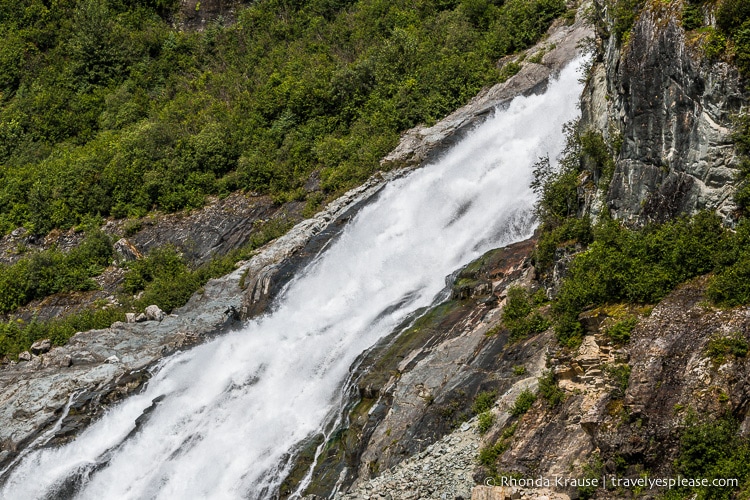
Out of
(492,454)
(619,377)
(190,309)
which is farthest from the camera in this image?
(190,309)

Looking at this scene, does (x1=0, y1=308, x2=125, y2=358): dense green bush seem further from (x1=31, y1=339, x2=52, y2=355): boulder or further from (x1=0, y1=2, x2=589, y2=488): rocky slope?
(x1=0, y1=2, x2=589, y2=488): rocky slope

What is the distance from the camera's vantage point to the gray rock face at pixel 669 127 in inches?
699

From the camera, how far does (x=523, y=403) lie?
58.3 feet

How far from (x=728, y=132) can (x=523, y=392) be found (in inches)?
301

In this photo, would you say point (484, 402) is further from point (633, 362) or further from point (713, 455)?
point (713, 455)

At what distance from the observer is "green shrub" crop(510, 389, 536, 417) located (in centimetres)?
1775

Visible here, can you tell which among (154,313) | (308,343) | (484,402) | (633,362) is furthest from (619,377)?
(154,313)

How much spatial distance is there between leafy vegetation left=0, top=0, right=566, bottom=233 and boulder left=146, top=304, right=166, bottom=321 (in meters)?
9.85

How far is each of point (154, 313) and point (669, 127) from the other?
75.4 feet

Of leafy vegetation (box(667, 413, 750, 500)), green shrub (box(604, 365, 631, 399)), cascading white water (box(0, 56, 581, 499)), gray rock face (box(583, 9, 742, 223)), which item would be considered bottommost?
cascading white water (box(0, 56, 581, 499))

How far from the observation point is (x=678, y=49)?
18969mm

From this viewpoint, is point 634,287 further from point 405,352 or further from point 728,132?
point 405,352

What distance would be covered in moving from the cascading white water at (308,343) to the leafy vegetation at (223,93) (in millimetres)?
5865

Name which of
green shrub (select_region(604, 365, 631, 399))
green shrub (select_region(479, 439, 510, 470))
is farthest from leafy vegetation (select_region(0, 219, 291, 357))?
green shrub (select_region(604, 365, 631, 399))
